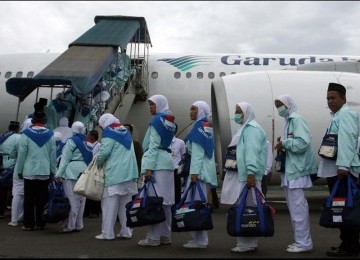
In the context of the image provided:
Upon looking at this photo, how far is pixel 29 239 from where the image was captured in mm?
6891

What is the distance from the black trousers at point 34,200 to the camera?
7.90 meters

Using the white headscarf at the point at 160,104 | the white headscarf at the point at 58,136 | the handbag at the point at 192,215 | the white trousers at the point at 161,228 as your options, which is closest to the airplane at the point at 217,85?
the white headscarf at the point at 58,136

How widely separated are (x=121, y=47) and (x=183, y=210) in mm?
7306

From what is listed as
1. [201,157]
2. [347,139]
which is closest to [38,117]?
[201,157]

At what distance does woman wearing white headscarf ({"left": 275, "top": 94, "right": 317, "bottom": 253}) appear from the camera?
580cm

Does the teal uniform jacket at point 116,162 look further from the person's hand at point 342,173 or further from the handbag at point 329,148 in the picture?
the person's hand at point 342,173

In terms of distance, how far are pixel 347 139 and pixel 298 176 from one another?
0.76m

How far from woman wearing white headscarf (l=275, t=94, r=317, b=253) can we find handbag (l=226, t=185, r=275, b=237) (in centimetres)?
45

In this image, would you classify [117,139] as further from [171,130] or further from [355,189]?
[355,189]

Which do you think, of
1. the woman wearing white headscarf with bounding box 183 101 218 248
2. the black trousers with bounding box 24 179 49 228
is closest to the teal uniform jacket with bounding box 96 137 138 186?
the woman wearing white headscarf with bounding box 183 101 218 248

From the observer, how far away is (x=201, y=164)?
6145mm

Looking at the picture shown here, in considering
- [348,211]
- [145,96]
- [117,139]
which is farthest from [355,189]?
[145,96]

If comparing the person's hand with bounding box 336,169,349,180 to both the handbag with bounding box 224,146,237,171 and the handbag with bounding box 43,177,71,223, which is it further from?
the handbag with bounding box 43,177,71,223

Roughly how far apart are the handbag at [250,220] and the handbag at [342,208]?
593 millimetres
